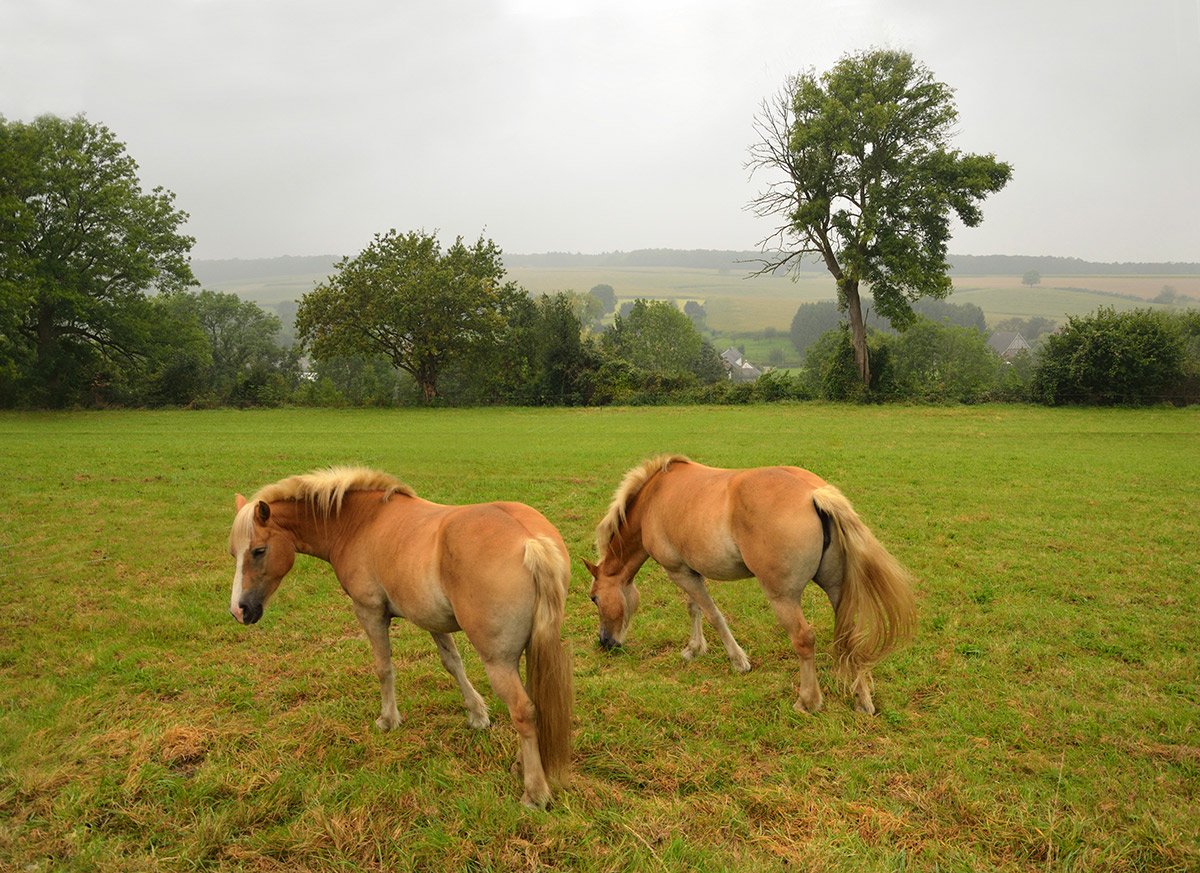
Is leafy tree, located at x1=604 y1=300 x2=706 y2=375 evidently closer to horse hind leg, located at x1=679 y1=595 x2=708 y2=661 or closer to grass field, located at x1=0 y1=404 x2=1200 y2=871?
grass field, located at x1=0 y1=404 x2=1200 y2=871

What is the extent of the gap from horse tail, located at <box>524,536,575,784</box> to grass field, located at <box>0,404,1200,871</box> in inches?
13.3

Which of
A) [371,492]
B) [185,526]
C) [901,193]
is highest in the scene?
[901,193]

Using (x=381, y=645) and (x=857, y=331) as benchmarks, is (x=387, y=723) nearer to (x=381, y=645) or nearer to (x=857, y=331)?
(x=381, y=645)

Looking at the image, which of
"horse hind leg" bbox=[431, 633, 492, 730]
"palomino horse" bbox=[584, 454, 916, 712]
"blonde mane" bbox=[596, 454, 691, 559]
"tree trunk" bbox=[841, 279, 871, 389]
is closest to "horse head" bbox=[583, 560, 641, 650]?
"palomino horse" bbox=[584, 454, 916, 712]

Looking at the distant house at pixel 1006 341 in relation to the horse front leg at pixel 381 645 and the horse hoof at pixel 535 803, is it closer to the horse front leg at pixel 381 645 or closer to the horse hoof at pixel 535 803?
the horse front leg at pixel 381 645

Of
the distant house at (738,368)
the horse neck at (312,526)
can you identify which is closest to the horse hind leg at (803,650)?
the horse neck at (312,526)

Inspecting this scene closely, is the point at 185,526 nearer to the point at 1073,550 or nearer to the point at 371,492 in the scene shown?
the point at 371,492

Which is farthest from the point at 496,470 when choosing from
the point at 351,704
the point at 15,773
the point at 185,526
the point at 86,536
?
the point at 15,773

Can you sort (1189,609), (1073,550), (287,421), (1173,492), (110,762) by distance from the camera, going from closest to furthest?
(110,762) < (1189,609) < (1073,550) < (1173,492) < (287,421)

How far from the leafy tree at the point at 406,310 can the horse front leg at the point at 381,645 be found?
31081mm

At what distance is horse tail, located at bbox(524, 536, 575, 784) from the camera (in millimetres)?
3758

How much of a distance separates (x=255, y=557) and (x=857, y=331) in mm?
32178

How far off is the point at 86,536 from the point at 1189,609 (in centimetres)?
1424

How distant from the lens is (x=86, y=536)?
9.92m
